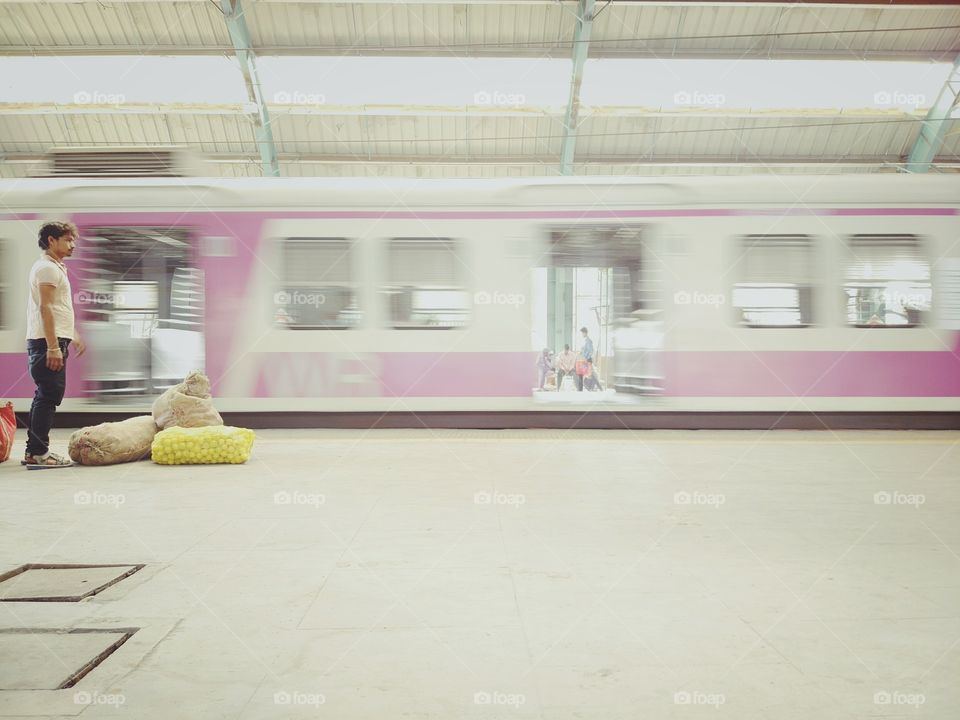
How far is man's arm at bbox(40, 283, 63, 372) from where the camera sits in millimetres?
6312

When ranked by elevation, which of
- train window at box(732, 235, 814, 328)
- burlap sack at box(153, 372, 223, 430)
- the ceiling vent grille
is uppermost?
the ceiling vent grille

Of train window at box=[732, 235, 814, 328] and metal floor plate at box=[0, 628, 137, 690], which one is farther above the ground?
train window at box=[732, 235, 814, 328]

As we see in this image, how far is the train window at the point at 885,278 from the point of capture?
9.12 metres

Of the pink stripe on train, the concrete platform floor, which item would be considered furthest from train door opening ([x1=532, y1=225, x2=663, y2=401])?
the concrete platform floor

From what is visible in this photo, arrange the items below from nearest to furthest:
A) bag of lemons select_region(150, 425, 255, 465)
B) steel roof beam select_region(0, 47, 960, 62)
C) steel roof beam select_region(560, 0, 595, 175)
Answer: bag of lemons select_region(150, 425, 255, 465) < steel roof beam select_region(560, 0, 595, 175) < steel roof beam select_region(0, 47, 960, 62)

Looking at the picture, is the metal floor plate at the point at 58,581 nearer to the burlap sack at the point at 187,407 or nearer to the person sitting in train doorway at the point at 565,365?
the burlap sack at the point at 187,407

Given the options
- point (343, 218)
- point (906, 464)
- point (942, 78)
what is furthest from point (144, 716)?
point (942, 78)

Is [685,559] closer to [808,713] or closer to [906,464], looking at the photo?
[808,713]

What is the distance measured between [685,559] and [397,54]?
1533cm

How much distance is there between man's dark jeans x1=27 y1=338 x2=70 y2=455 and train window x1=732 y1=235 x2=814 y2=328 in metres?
7.32

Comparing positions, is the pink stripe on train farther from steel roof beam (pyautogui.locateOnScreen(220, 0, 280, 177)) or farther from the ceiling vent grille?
steel roof beam (pyautogui.locateOnScreen(220, 0, 280, 177))

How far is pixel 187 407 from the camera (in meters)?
7.12

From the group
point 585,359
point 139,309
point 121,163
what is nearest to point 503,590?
point 139,309

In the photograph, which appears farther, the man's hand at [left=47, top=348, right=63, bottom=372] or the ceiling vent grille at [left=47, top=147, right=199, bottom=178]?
the ceiling vent grille at [left=47, top=147, right=199, bottom=178]
